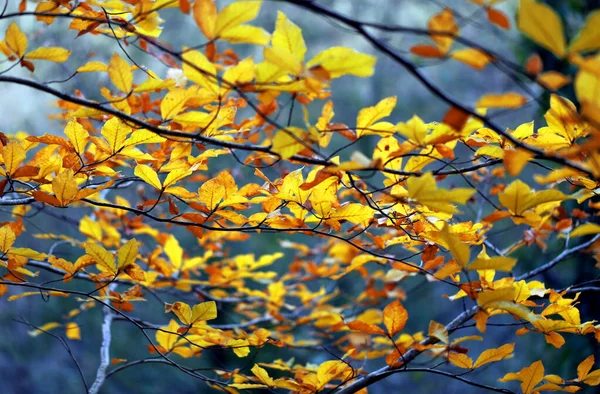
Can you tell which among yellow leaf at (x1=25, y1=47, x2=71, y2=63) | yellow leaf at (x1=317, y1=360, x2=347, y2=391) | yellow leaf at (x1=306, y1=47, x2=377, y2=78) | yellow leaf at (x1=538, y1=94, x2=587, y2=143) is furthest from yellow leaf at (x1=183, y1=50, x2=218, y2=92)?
yellow leaf at (x1=317, y1=360, x2=347, y2=391)

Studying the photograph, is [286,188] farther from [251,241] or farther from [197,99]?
[251,241]

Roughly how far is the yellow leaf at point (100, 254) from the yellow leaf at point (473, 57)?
652mm

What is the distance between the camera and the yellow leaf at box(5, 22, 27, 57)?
685 mm

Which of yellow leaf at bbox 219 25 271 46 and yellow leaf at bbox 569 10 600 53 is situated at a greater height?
yellow leaf at bbox 219 25 271 46

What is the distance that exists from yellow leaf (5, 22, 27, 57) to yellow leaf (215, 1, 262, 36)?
328mm

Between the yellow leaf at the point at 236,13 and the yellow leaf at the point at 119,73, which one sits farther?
the yellow leaf at the point at 119,73

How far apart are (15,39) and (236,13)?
1.17ft

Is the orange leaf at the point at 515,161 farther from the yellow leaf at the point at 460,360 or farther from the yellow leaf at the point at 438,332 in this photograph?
the yellow leaf at the point at 460,360

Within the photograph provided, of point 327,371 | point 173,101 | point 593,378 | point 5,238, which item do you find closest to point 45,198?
point 5,238

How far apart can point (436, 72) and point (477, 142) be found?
5406 mm

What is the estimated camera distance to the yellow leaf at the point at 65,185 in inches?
29.9

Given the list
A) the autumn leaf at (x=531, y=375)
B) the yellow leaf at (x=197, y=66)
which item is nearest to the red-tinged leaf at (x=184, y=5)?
the yellow leaf at (x=197, y=66)

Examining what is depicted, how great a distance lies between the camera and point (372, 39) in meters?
0.52

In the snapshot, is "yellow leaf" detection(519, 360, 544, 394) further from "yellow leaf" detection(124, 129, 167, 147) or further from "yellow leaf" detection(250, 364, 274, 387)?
"yellow leaf" detection(124, 129, 167, 147)
